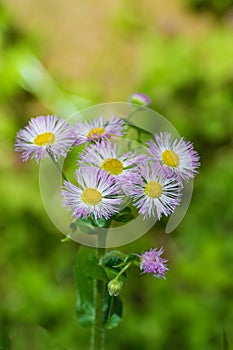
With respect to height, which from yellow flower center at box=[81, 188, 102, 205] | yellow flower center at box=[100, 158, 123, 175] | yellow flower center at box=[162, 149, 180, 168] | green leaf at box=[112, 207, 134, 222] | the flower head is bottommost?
yellow flower center at box=[81, 188, 102, 205]

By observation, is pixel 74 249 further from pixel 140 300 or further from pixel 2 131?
pixel 2 131

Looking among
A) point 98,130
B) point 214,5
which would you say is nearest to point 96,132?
point 98,130

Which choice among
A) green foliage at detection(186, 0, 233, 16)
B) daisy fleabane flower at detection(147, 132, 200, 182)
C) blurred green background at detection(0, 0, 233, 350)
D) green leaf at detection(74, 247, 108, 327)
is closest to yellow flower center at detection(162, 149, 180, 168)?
daisy fleabane flower at detection(147, 132, 200, 182)

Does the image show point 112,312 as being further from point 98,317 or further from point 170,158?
point 170,158

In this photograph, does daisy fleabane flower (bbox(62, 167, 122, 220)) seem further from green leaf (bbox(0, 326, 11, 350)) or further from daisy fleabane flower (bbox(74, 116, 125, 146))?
green leaf (bbox(0, 326, 11, 350))

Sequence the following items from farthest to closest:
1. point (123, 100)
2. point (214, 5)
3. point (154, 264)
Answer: point (214, 5) < point (123, 100) < point (154, 264)

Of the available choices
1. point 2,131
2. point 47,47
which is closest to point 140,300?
point 2,131

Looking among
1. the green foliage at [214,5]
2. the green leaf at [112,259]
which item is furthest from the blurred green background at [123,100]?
the green leaf at [112,259]
